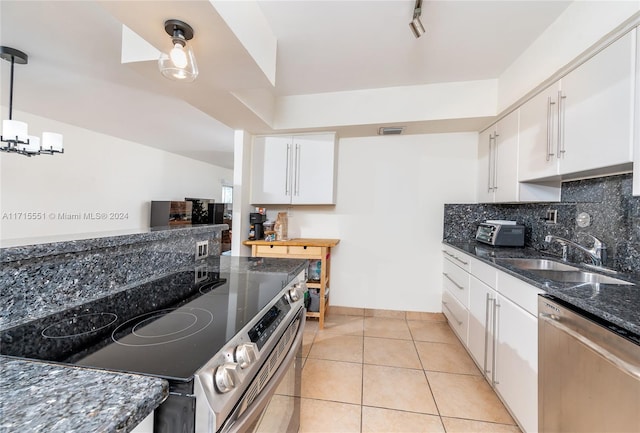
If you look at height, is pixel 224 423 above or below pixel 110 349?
below

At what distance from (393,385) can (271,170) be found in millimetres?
2303

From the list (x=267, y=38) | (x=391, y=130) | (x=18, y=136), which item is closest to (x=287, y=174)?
(x=391, y=130)

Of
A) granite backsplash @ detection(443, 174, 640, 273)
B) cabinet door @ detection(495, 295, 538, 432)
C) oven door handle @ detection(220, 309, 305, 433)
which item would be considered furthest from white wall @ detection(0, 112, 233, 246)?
granite backsplash @ detection(443, 174, 640, 273)

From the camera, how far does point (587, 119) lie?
1.42 m

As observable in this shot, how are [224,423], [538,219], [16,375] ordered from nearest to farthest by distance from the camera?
[16,375], [224,423], [538,219]

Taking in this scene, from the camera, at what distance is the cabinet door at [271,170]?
9.59ft

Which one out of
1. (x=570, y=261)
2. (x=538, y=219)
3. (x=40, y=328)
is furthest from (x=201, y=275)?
(x=538, y=219)

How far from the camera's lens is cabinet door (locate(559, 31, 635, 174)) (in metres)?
1.21

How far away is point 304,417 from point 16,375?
150 cm

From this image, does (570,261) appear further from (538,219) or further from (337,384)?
(337,384)

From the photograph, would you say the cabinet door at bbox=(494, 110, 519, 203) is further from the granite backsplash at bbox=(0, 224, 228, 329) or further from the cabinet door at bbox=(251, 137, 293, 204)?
the granite backsplash at bbox=(0, 224, 228, 329)

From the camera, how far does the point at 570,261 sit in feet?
6.03

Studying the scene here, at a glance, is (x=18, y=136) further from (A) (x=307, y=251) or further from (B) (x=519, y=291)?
(B) (x=519, y=291)

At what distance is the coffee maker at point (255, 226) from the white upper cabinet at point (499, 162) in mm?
2395
